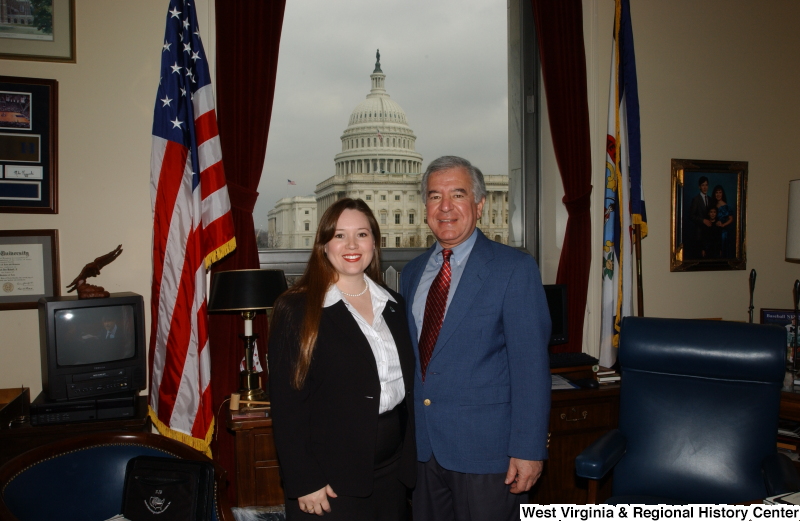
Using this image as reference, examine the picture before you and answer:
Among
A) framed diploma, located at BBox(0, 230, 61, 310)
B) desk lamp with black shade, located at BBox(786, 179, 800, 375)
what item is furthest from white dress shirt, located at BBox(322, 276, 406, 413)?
desk lamp with black shade, located at BBox(786, 179, 800, 375)

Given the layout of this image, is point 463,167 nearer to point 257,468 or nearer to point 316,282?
point 316,282

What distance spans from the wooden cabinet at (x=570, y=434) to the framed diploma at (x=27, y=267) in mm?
2532

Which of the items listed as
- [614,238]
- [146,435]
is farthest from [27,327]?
[614,238]

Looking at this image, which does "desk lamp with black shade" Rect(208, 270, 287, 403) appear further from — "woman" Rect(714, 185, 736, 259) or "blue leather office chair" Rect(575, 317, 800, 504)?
"woman" Rect(714, 185, 736, 259)

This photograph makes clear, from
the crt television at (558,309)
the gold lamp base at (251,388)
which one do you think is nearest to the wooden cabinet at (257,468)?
the gold lamp base at (251,388)

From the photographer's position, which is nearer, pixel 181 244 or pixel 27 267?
pixel 181 244

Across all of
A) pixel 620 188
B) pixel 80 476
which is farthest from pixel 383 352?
pixel 620 188

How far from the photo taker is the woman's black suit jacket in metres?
1.60

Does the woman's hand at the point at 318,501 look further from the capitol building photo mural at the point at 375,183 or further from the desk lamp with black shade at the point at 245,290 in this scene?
the capitol building photo mural at the point at 375,183

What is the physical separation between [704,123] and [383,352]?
313 centimetres

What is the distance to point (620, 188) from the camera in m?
3.22

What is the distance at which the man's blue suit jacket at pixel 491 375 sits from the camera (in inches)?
71.2

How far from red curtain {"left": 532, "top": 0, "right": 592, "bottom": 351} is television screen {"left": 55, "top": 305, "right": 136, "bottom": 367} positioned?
2.40 metres

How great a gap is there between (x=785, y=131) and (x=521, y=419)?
342 centimetres
